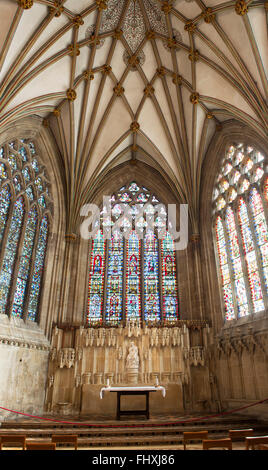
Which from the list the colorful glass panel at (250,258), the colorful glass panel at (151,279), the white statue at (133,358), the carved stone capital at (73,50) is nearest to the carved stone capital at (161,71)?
the carved stone capital at (73,50)

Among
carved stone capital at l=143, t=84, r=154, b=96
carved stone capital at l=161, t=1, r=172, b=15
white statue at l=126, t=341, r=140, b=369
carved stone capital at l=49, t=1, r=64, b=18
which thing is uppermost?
carved stone capital at l=161, t=1, r=172, b=15

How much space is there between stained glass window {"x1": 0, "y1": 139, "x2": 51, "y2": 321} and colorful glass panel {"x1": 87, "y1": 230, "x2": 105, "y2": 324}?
253 cm

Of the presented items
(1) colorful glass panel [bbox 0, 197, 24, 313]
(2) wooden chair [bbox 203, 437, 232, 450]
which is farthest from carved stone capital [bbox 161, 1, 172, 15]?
(2) wooden chair [bbox 203, 437, 232, 450]

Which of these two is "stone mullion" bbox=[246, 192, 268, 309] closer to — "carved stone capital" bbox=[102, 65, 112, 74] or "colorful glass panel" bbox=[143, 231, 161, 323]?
"colorful glass panel" bbox=[143, 231, 161, 323]

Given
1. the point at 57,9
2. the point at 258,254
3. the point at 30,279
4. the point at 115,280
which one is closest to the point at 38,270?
the point at 30,279

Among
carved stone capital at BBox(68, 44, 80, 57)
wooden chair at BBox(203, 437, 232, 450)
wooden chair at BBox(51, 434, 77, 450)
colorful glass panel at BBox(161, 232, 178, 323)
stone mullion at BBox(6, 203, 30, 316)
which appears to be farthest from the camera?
colorful glass panel at BBox(161, 232, 178, 323)

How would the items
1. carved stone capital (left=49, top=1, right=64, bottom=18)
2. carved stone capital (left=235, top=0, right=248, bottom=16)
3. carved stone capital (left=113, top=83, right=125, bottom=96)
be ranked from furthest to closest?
carved stone capital (left=113, top=83, right=125, bottom=96)
carved stone capital (left=49, top=1, right=64, bottom=18)
carved stone capital (left=235, top=0, right=248, bottom=16)

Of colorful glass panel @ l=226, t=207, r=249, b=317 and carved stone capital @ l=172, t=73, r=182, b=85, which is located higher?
carved stone capital @ l=172, t=73, r=182, b=85

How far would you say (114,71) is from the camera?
50.3 ft

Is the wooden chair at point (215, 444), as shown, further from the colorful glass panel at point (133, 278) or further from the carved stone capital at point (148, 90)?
the carved stone capital at point (148, 90)

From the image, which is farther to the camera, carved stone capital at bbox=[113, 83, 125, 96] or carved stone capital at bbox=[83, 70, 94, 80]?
carved stone capital at bbox=[113, 83, 125, 96]

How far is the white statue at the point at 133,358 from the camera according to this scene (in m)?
12.7

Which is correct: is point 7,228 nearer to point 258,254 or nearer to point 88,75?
point 88,75

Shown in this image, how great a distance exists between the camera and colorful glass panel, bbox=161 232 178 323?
15016 millimetres
